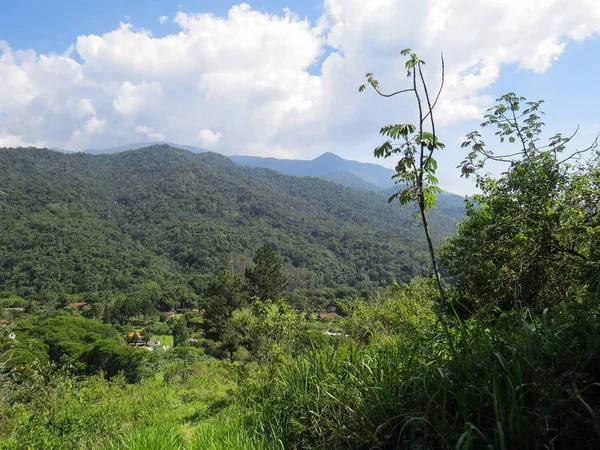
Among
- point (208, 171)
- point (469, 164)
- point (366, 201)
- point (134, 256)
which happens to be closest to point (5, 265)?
point (134, 256)

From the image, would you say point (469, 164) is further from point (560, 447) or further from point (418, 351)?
point (560, 447)

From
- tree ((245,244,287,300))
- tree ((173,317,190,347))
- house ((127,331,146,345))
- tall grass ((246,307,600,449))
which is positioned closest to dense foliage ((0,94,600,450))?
tall grass ((246,307,600,449))

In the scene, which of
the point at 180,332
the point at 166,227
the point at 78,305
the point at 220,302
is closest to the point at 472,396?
the point at 220,302

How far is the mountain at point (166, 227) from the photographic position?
62844 mm

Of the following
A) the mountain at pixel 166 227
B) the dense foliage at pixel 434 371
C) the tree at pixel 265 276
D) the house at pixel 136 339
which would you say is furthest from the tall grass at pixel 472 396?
the mountain at pixel 166 227

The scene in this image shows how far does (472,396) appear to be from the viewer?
1.50m

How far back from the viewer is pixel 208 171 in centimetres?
14025

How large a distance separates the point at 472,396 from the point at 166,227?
98.6 meters

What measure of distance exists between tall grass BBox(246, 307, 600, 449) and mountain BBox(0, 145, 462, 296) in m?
58.8

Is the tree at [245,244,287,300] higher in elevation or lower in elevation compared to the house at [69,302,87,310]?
higher

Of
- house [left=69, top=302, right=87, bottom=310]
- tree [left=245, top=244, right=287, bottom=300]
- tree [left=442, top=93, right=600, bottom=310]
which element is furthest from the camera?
house [left=69, top=302, right=87, bottom=310]

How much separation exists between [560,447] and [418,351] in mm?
874

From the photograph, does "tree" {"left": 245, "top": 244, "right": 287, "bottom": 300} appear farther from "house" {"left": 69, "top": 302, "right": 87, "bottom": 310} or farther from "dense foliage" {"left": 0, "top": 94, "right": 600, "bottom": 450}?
"house" {"left": 69, "top": 302, "right": 87, "bottom": 310}

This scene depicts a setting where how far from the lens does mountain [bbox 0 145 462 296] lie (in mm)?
62844
